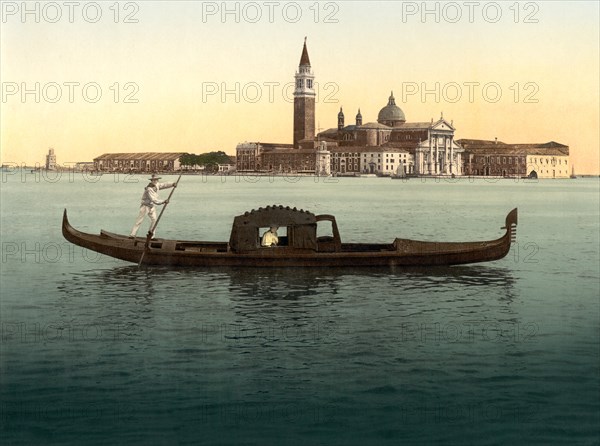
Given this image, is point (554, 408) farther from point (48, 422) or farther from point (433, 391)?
point (48, 422)

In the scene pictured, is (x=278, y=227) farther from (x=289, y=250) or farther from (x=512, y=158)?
(x=512, y=158)

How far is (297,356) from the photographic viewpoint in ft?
44.9

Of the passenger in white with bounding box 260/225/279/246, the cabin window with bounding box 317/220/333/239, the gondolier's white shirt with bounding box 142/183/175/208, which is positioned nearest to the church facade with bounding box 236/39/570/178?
the cabin window with bounding box 317/220/333/239

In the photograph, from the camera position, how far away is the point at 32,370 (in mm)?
12797

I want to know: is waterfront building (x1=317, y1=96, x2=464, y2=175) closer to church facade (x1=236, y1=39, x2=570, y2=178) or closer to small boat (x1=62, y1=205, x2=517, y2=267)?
church facade (x1=236, y1=39, x2=570, y2=178)

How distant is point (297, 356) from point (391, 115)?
535 feet

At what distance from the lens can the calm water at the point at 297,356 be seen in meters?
10.6

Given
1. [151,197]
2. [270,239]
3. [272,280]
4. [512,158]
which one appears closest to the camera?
[272,280]

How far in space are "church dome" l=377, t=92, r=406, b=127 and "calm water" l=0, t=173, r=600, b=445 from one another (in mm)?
150057

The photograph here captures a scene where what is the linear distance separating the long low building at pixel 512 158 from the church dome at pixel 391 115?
1420 centimetres

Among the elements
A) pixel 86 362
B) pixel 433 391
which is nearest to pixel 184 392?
pixel 86 362

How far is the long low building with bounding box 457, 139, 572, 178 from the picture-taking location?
6727 inches

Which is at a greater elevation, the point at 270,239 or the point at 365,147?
the point at 365,147

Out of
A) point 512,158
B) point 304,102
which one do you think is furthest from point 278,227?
point 512,158
